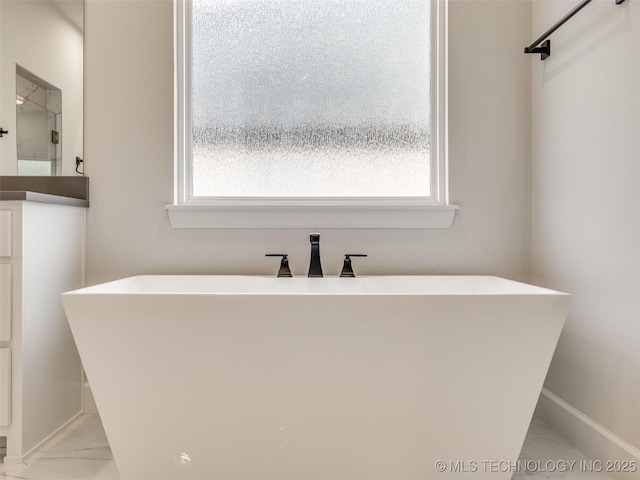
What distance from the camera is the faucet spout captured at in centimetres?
177

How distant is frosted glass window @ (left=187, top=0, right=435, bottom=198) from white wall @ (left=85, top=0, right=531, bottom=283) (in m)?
0.16

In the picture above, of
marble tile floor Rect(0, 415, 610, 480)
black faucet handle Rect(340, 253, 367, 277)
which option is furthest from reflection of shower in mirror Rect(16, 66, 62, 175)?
black faucet handle Rect(340, 253, 367, 277)

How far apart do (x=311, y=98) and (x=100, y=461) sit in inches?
66.2

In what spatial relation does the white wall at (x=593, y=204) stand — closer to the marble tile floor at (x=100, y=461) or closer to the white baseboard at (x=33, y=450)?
the marble tile floor at (x=100, y=461)

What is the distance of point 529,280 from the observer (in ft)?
6.28

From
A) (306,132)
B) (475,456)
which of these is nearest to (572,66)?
(306,132)

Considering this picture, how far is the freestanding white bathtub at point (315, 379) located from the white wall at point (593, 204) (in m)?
0.35

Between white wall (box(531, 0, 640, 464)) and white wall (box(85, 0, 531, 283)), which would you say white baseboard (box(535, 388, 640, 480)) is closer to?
white wall (box(531, 0, 640, 464))

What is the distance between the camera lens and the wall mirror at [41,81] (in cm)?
185

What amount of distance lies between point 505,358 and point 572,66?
1148 mm

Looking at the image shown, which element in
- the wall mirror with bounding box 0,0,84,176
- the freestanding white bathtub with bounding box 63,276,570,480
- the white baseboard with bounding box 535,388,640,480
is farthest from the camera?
the wall mirror with bounding box 0,0,84,176

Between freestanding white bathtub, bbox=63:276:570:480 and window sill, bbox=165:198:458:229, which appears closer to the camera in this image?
freestanding white bathtub, bbox=63:276:570:480

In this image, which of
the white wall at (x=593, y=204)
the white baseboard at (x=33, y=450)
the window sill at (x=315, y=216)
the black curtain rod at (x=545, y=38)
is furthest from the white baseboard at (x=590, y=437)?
the white baseboard at (x=33, y=450)

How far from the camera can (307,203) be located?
1.95 m
